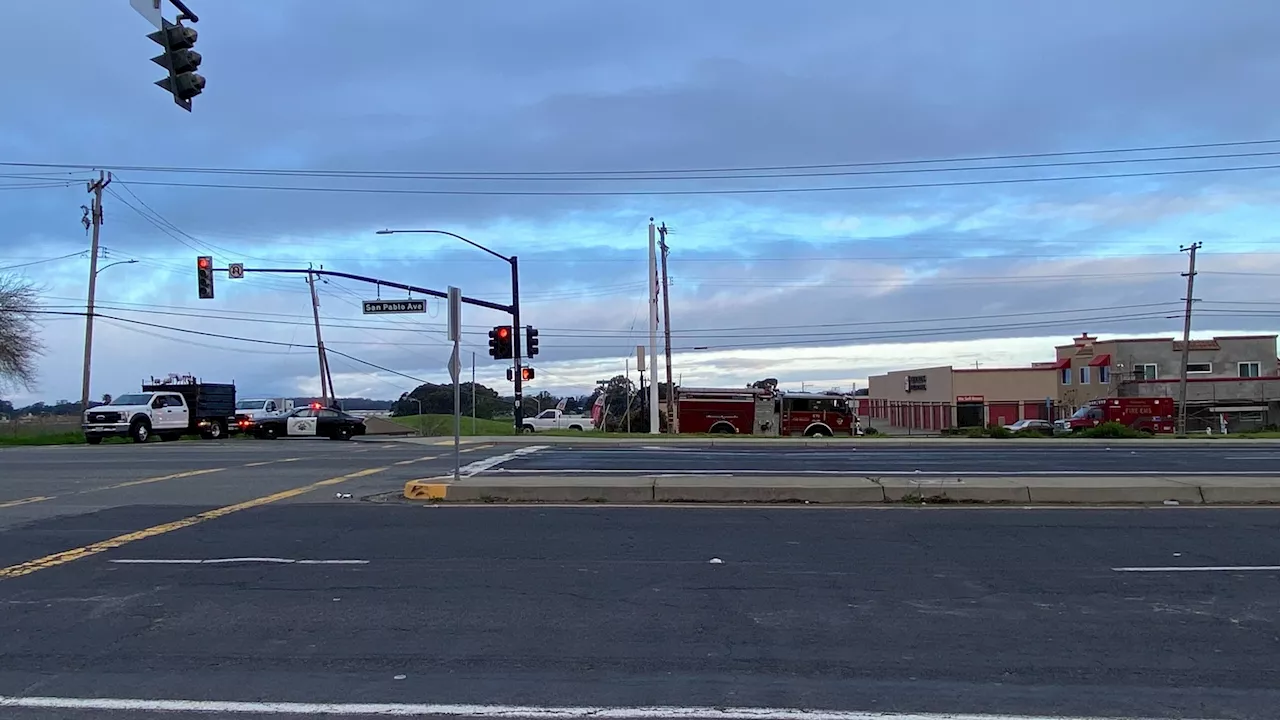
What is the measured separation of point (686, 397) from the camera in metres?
41.8

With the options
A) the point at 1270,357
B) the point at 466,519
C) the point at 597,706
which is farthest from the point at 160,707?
the point at 1270,357

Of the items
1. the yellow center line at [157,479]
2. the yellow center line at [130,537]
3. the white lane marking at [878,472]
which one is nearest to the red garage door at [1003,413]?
the white lane marking at [878,472]

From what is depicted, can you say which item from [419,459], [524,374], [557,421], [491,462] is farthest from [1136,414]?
[419,459]

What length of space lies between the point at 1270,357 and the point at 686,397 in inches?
1971

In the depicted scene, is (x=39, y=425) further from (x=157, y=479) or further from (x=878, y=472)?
(x=878, y=472)

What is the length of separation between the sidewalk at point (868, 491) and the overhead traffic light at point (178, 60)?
617 centimetres

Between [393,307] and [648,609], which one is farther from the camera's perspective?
[393,307]

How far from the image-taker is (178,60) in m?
12.2

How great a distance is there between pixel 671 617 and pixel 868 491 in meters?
6.81

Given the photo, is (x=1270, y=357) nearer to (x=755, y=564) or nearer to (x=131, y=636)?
(x=755, y=564)

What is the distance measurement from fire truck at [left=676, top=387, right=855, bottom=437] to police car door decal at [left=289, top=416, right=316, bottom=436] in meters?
14.8

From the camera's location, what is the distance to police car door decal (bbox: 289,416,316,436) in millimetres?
36594

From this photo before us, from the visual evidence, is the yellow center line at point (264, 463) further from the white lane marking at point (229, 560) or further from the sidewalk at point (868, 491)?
the white lane marking at point (229, 560)

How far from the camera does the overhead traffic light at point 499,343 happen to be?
36.9 metres
